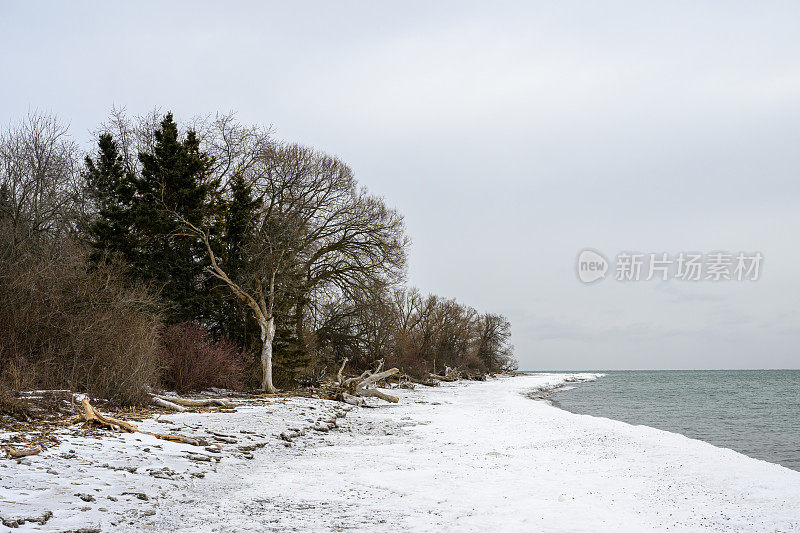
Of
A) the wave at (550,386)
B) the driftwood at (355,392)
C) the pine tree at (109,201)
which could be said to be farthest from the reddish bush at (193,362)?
the wave at (550,386)

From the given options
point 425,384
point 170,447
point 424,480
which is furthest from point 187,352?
point 425,384

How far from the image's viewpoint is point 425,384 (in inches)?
1601

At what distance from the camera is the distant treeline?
12602mm

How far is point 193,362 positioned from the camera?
1842 cm

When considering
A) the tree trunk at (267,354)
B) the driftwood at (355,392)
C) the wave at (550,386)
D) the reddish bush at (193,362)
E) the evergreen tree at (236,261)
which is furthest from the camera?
the wave at (550,386)

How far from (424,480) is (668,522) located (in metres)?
3.37

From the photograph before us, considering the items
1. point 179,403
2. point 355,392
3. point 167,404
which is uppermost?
point 167,404

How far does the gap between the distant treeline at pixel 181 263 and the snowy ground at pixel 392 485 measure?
10.0 feet

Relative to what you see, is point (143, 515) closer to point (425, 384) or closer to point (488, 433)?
point (488, 433)

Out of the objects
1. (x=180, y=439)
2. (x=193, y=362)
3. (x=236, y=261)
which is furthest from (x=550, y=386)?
(x=180, y=439)

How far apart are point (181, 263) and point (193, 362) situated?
544 centimetres

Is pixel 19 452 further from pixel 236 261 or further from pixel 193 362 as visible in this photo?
pixel 236 261

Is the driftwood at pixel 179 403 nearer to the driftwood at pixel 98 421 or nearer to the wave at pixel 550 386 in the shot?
the driftwood at pixel 98 421

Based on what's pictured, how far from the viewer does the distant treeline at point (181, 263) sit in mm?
12602
